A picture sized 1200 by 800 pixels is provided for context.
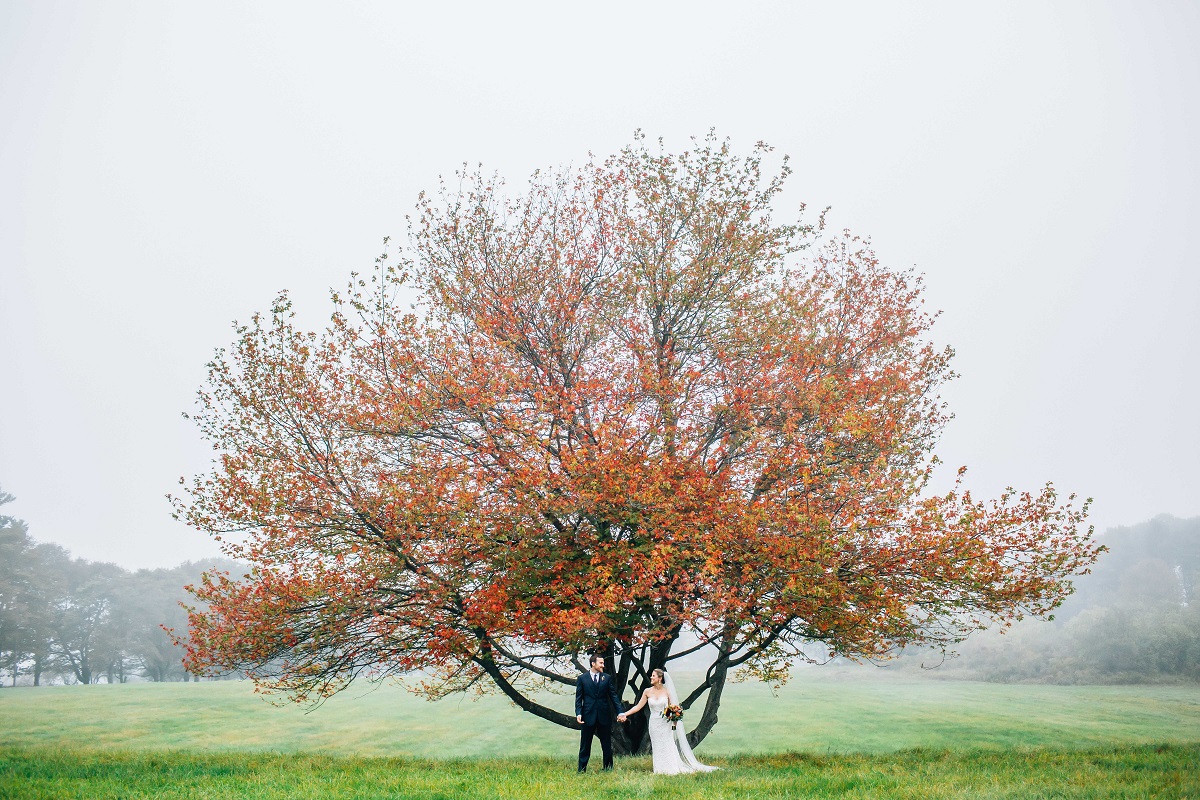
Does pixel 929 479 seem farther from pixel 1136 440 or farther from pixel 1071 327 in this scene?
pixel 1071 327

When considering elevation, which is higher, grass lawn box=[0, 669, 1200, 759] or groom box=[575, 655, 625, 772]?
groom box=[575, 655, 625, 772]

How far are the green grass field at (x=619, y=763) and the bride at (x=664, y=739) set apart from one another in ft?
1.89

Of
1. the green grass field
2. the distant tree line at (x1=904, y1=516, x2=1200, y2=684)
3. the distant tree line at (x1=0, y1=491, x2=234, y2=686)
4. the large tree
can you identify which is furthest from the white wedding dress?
the distant tree line at (x1=0, y1=491, x2=234, y2=686)

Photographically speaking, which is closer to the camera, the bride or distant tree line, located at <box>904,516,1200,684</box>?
the bride

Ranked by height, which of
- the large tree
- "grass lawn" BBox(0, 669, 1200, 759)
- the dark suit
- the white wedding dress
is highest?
the large tree

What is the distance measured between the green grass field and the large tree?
2.82m

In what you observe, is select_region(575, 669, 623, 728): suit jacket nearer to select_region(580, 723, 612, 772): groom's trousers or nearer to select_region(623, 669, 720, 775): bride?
select_region(580, 723, 612, 772): groom's trousers

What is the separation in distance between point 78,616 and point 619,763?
83994 millimetres

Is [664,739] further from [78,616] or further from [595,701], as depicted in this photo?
[78,616]

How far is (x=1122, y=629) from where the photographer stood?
59.3 m

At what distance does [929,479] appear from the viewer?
16703 millimetres

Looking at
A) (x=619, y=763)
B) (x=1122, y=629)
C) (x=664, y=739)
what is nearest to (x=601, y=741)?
(x=664, y=739)

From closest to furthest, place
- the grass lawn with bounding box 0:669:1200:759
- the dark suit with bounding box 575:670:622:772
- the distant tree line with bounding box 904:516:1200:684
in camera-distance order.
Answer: the dark suit with bounding box 575:670:622:772 → the grass lawn with bounding box 0:669:1200:759 → the distant tree line with bounding box 904:516:1200:684

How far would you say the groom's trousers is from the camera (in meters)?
15.5
